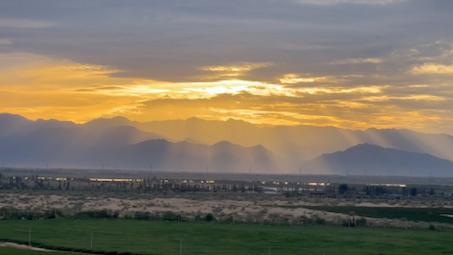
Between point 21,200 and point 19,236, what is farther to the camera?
point 21,200

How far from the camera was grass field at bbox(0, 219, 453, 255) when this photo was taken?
114 ft

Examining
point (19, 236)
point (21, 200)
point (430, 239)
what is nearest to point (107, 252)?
point (19, 236)

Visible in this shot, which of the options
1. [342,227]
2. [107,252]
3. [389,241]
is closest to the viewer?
[107,252]

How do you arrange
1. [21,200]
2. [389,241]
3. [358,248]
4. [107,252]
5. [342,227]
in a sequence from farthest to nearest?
[21,200], [342,227], [389,241], [358,248], [107,252]

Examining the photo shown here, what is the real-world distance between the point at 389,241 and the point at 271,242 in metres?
7.92

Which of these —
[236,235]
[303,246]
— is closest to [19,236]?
[236,235]

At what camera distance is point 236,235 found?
40750 millimetres

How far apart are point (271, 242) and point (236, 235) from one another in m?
3.52

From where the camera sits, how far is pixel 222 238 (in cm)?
3947

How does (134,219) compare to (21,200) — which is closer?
(134,219)

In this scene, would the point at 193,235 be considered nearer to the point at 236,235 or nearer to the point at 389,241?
the point at 236,235

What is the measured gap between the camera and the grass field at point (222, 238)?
3488 cm

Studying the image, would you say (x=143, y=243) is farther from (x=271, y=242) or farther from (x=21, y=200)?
(x=21, y=200)

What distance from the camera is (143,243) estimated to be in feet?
119
